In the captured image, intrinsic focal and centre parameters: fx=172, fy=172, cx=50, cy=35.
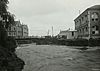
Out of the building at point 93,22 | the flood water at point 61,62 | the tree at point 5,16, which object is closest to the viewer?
the flood water at point 61,62

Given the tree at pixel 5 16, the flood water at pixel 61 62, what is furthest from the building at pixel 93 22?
the tree at pixel 5 16

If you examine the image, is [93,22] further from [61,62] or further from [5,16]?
[5,16]

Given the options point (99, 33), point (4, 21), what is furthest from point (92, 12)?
point (4, 21)

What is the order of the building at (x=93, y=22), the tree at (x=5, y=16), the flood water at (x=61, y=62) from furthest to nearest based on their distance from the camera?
the building at (x=93, y=22)
the tree at (x=5, y=16)
the flood water at (x=61, y=62)

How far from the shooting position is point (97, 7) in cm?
6925

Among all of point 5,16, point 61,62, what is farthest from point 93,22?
point 5,16

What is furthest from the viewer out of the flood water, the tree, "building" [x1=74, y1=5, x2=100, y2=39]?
"building" [x1=74, y1=5, x2=100, y2=39]

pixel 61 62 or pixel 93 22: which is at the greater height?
pixel 93 22

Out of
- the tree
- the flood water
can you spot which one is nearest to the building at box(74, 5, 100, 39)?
the flood water

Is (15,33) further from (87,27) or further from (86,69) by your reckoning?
(86,69)

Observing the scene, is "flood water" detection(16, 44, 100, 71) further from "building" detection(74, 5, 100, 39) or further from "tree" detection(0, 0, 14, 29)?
"building" detection(74, 5, 100, 39)

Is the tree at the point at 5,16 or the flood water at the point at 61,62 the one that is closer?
the flood water at the point at 61,62

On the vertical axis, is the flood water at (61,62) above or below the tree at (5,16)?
below

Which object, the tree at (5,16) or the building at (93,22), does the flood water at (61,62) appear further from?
the building at (93,22)
